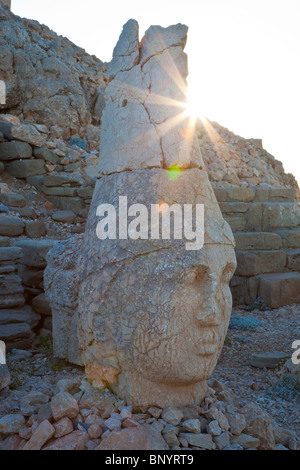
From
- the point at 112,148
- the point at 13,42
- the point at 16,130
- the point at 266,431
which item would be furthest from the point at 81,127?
the point at 266,431

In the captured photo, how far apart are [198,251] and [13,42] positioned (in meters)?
16.7

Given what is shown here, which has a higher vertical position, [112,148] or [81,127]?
[81,127]

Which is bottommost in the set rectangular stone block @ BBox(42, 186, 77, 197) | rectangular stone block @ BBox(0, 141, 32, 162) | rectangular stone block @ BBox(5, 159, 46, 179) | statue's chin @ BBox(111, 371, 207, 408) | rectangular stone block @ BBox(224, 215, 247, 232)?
statue's chin @ BBox(111, 371, 207, 408)

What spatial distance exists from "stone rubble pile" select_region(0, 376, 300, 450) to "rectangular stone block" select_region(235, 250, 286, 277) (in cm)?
521

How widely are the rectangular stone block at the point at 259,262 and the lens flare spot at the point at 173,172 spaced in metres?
5.50

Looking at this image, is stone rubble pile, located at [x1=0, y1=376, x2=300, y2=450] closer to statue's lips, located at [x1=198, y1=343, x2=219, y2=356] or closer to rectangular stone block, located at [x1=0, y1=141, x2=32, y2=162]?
statue's lips, located at [x1=198, y1=343, x2=219, y2=356]

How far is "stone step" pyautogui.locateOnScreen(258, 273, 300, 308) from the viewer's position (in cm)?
742

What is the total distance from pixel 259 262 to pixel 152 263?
584 cm

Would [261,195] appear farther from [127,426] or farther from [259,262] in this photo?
[127,426]

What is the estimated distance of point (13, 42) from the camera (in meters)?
16.0

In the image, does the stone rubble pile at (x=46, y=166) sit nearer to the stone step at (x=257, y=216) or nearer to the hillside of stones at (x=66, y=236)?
the hillside of stones at (x=66, y=236)

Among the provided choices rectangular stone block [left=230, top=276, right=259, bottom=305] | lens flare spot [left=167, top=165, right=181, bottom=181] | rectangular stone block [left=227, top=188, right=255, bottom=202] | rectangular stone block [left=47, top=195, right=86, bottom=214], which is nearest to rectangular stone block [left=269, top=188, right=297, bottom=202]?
rectangular stone block [left=227, top=188, right=255, bottom=202]

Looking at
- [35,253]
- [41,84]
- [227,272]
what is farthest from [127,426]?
[41,84]
